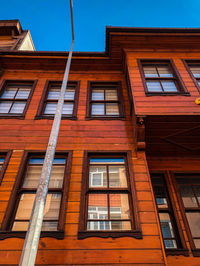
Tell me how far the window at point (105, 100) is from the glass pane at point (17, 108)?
7.81ft

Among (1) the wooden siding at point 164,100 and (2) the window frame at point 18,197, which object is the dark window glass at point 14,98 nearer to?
(2) the window frame at point 18,197

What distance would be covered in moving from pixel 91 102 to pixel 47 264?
201 inches

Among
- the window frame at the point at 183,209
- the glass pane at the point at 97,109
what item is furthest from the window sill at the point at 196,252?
the glass pane at the point at 97,109

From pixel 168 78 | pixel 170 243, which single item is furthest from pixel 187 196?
pixel 168 78

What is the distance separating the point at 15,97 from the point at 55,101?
158 centimetres

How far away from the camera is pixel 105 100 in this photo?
7.14m

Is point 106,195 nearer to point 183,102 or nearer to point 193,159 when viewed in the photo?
point 193,159

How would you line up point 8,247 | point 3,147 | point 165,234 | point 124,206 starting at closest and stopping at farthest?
point 8,247 → point 124,206 → point 165,234 → point 3,147

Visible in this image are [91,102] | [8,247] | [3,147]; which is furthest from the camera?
[91,102]

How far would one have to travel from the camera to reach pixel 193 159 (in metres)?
5.85

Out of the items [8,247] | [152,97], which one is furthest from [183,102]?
[8,247]

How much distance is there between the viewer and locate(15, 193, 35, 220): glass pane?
4184 millimetres

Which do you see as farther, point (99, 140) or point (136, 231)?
point (99, 140)

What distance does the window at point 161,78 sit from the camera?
617 cm
